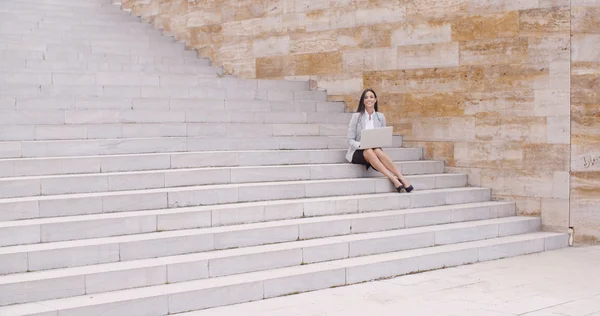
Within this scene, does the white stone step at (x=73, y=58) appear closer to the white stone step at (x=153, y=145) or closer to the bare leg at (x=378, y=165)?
the white stone step at (x=153, y=145)

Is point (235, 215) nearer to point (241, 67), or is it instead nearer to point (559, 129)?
point (559, 129)

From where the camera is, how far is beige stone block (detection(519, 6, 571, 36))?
10602 mm

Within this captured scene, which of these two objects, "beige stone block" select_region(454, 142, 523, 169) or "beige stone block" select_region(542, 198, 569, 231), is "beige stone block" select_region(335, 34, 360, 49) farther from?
"beige stone block" select_region(542, 198, 569, 231)

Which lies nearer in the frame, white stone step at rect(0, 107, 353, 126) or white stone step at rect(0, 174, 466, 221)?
white stone step at rect(0, 174, 466, 221)

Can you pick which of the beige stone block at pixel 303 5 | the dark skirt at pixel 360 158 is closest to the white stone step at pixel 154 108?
the dark skirt at pixel 360 158

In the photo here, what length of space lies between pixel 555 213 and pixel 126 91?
18.9 ft

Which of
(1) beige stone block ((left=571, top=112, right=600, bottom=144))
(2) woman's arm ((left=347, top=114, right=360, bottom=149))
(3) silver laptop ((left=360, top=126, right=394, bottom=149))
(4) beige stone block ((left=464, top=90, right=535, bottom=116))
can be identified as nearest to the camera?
(3) silver laptop ((left=360, top=126, right=394, bottom=149))

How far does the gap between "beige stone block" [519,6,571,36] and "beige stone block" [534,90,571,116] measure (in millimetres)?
768

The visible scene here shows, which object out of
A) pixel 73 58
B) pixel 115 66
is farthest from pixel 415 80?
pixel 73 58

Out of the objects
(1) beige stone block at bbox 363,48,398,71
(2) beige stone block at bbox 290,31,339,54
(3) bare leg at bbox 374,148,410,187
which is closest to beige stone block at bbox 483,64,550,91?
(1) beige stone block at bbox 363,48,398,71

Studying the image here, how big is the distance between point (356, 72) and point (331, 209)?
3.94m

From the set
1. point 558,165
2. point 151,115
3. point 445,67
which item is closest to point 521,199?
point 558,165

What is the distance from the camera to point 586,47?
415 inches

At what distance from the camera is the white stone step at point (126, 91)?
32.8 ft
